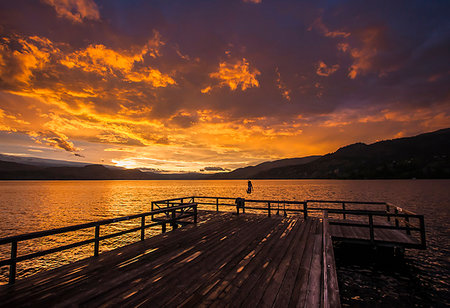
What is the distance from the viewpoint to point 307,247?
791cm

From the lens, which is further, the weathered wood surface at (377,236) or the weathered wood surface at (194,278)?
the weathered wood surface at (377,236)

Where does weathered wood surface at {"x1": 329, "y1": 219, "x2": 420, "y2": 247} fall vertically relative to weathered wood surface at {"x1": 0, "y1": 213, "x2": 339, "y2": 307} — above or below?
below

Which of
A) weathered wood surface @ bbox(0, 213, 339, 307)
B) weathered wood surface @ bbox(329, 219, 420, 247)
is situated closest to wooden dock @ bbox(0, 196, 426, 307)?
weathered wood surface @ bbox(0, 213, 339, 307)

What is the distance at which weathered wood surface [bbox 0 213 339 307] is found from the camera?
4.42 m

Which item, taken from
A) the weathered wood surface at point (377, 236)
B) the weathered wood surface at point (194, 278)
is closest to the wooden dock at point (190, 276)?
the weathered wood surface at point (194, 278)

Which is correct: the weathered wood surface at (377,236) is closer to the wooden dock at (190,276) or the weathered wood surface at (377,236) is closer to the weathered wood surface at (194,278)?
the wooden dock at (190,276)

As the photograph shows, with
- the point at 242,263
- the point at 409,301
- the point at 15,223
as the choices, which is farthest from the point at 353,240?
the point at 15,223

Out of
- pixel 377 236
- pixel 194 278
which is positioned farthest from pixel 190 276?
pixel 377 236

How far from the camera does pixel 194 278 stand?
5434 mm

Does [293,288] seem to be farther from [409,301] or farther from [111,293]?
[409,301]

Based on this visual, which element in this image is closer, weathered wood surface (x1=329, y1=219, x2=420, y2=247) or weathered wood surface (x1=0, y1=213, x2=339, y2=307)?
Result: weathered wood surface (x1=0, y1=213, x2=339, y2=307)

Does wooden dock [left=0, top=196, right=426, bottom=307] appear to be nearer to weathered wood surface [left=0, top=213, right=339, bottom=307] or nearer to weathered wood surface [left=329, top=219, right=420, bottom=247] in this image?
weathered wood surface [left=0, top=213, right=339, bottom=307]

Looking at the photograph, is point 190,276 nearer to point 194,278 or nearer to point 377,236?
point 194,278

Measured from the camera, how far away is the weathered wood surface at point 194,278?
442 cm
